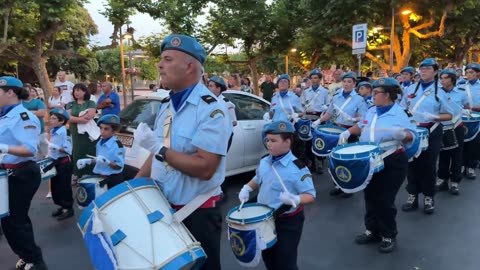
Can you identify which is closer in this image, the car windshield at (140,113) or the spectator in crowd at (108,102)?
the car windshield at (140,113)

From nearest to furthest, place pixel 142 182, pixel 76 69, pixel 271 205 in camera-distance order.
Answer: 1. pixel 142 182
2. pixel 271 205
3. pixel 76 69

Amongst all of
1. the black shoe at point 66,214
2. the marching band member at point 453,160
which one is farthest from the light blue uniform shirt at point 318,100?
the black shoe at point 66,214

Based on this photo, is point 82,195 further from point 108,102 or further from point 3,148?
point 108,102

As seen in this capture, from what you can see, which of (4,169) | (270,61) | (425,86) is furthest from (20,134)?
(270,61)

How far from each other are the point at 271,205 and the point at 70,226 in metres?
3.39

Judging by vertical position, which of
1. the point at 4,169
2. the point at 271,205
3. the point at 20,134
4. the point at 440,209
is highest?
the point at 20,134

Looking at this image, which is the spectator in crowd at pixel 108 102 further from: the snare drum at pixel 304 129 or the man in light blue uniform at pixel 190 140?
the man in light blue uniform at pixel 190 140

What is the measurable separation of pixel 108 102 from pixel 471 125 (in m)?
6.65

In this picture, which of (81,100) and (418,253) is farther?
(81,100)

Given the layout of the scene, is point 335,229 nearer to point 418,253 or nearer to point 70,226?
A: point 418,253

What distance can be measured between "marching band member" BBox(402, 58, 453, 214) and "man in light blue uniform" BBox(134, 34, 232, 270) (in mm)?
4056

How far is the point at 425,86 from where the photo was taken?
17.8ft

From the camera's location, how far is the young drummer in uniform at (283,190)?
2.96 metres

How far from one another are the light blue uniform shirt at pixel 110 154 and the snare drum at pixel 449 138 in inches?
182
